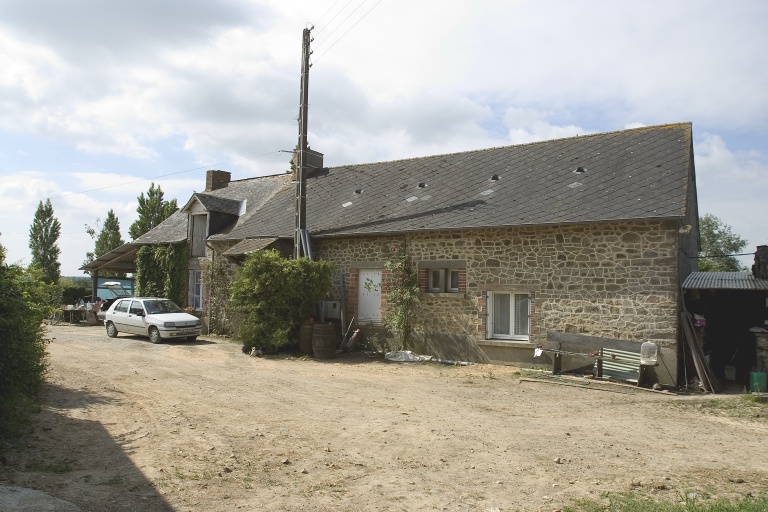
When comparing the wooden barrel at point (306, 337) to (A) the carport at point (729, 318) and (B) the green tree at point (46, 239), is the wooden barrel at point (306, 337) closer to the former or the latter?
(A) the carport at point (729, 318)

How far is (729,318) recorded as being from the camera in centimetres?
1407

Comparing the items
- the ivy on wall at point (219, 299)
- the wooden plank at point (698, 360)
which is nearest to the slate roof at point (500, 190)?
the ivy on wall at point (219, 299)

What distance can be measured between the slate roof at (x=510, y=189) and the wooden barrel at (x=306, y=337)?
8.83ft

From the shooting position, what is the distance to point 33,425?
692cm

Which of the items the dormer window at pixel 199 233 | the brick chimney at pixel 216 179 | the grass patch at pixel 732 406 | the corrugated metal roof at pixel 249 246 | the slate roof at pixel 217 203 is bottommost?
the grass patch at pixel 732 406

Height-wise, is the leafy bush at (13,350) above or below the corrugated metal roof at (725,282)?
below

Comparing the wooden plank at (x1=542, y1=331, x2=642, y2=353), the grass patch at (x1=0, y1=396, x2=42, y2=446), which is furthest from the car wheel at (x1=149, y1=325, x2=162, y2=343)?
the wooden plank at (x1=542, y1=331, x2=642, y2=353)

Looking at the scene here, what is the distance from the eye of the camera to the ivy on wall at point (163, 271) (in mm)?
21344

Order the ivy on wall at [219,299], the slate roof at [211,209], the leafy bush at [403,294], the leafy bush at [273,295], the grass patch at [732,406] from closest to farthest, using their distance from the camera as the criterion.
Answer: the grass patch at [732,406] < the leafy bush at [403,294] < the leafy bush at [273,295] < the ivy on wall at [219,299] < the slate roof at [211,209]

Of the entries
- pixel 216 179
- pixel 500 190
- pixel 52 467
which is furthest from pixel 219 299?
pixel 52 467

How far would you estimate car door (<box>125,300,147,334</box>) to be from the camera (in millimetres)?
17859

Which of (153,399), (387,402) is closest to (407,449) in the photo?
(387,402)

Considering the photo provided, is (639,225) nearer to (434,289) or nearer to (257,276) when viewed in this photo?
(434,289)

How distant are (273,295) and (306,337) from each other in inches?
55.3
